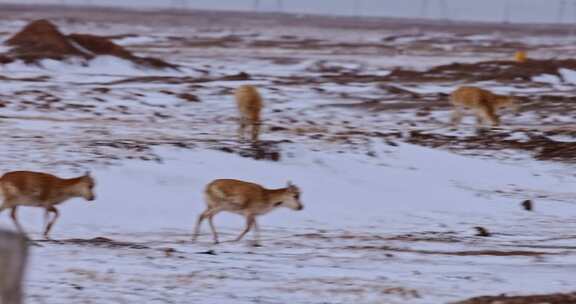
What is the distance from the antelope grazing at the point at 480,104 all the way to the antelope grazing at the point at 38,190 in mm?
13097

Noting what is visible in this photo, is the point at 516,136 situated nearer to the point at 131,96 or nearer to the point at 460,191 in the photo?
the point at 460,191

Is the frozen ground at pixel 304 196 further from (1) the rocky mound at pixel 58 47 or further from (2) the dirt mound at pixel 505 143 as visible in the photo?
(1) the rocky mound at pixel 58 47

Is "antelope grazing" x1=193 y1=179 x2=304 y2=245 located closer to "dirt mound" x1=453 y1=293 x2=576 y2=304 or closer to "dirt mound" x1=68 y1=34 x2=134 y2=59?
"dirt mound" x1=453 y1=293 x2=576 y2=304

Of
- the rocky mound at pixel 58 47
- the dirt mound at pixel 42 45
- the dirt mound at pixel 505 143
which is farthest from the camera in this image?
the rocky mound at pixel 58 47

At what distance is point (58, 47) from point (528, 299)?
33830mm

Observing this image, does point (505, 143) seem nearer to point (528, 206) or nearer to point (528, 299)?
point (528, 206)

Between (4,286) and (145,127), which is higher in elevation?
(4,286)

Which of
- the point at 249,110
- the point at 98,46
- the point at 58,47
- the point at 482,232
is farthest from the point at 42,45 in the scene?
the point at 482,232

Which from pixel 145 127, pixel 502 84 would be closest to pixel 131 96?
pixel 145 127

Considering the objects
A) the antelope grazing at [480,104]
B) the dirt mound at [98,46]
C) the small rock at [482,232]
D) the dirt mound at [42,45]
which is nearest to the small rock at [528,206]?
the small rock at [482,232]

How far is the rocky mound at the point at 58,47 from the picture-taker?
135ft

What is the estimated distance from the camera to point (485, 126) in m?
25.7

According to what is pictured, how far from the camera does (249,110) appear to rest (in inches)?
848

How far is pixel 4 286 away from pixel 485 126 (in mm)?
20227
